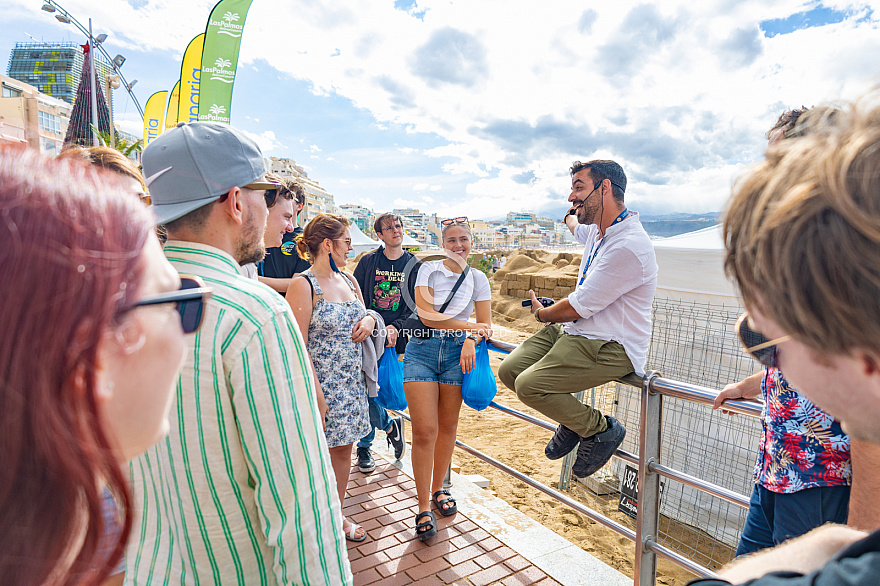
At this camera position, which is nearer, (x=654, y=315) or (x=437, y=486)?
(x=437, y=486)

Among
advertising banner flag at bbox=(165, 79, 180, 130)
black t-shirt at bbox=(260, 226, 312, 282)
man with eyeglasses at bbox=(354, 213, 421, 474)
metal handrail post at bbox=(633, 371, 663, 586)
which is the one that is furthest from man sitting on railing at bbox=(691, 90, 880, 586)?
advertising banner flag at bbox=(165, 79, 180, 130)

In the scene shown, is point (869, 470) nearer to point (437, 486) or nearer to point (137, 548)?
point (137, 548)

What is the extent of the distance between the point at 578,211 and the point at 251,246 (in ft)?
7.63

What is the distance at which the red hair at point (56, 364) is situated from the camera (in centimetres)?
45

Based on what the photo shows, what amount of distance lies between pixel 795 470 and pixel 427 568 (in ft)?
7.19

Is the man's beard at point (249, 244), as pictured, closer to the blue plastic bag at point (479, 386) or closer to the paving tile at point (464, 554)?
the blue plastic bag at point (479, 386)

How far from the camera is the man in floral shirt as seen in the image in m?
1.53

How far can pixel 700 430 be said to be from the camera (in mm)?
5516

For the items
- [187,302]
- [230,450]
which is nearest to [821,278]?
[187,302]

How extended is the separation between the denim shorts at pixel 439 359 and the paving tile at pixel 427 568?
1133mm

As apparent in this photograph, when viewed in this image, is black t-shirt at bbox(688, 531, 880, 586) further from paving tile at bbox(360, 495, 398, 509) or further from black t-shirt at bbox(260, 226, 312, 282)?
black t-shirt at bbox(260, 226, 312, 282)

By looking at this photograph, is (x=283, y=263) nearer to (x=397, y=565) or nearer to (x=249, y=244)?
(x=397, y=565)

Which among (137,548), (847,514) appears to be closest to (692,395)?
(847,514)

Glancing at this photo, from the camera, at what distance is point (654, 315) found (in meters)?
6.43
